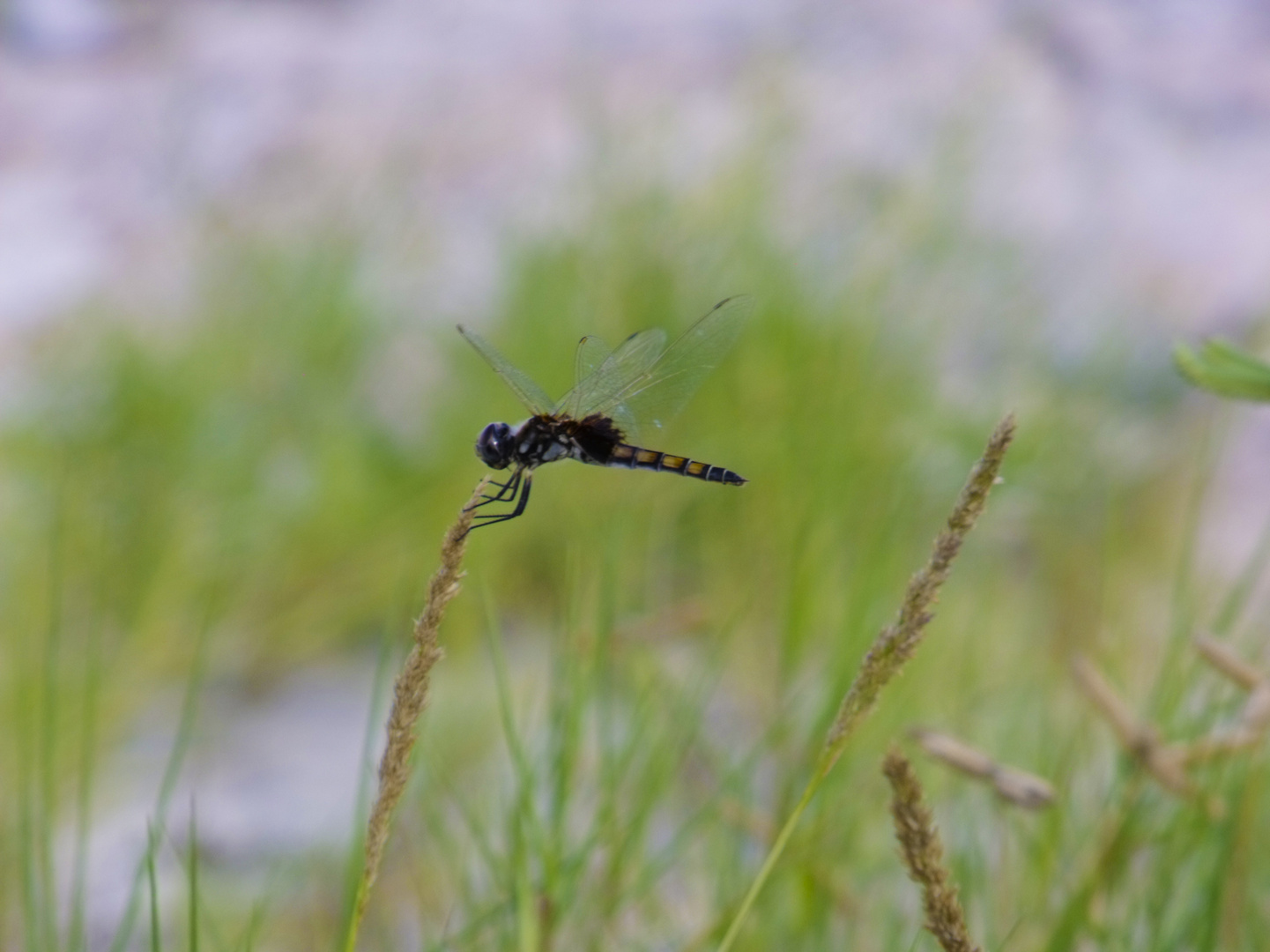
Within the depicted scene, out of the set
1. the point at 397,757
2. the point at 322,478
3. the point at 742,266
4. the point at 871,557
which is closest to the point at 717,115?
the point at 742,266

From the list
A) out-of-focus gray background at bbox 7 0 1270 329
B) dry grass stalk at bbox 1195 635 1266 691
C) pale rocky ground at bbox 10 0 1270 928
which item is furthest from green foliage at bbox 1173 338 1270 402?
out-of-focus gray background at bbox 7 0 1270 329

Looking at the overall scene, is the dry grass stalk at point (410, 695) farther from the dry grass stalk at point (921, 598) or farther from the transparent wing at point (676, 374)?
the transparent wing at point (676, 374)

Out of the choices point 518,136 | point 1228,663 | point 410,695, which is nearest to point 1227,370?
point 1228,663

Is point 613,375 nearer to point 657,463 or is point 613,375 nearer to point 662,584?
point 657,463

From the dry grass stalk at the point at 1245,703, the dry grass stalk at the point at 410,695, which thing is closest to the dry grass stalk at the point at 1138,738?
the dry grass stalk at the point at 1245,703

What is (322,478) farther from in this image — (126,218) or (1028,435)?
(126,218)
